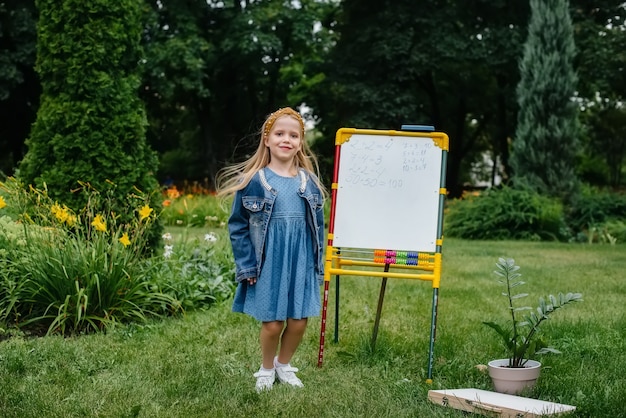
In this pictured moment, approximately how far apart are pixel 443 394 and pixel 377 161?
5.41 ft

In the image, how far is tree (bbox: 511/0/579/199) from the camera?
1619 centimetres

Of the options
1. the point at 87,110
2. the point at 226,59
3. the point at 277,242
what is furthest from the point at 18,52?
the point at 277,242

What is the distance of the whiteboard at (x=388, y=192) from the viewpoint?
4.88 meters

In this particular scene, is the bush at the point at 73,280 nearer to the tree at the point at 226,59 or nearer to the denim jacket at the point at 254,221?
the denim jacket at the point at 254,221

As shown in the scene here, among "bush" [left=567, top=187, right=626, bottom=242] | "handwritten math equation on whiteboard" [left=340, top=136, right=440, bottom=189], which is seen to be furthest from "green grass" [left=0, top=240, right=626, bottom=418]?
"bush" [left=567, top=187, right=626, bottom=242]

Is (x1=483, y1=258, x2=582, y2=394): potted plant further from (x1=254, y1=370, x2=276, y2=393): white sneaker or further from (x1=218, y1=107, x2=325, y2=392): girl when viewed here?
(x1=254, y1=370, x2=276, y2=393): white sneaker

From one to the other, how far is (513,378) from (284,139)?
6.05 feet

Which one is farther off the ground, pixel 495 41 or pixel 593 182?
pixel 495 41

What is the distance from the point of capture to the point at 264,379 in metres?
4.36

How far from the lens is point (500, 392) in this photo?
417cm

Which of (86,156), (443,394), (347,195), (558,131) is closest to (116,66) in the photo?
(86,156)

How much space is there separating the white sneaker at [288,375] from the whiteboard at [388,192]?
0.88 meters

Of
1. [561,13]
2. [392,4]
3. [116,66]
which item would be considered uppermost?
[392,4]

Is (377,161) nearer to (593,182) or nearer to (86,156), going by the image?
(86,156)
